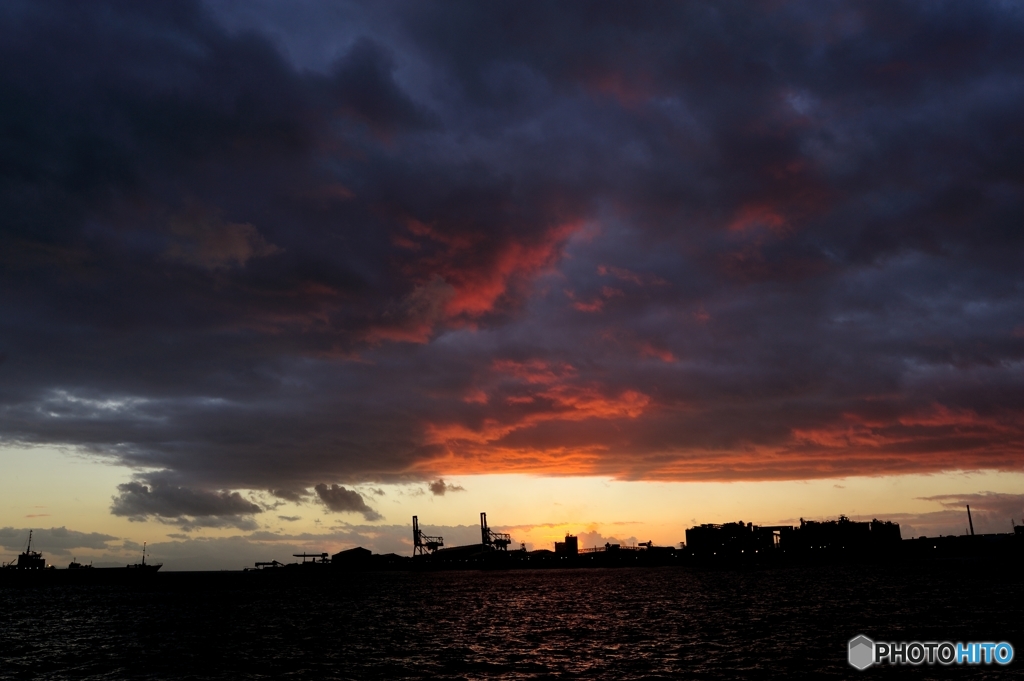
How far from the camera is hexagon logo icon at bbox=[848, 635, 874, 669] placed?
2140 inches

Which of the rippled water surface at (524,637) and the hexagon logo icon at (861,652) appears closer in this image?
the hexagon logo icon at (861,652)

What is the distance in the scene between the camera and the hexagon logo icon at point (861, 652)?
54344 mm

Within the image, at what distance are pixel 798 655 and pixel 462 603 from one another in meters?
85.2

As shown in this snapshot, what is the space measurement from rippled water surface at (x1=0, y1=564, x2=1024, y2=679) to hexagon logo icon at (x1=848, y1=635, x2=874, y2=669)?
1001mm

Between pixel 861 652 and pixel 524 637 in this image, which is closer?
pixel 861 652

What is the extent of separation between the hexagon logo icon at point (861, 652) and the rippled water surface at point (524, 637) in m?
1.00

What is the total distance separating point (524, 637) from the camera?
254 feet

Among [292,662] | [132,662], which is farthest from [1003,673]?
[132,662]

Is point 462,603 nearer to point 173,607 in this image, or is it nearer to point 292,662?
point 173,607

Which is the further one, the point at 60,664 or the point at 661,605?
the point at 661,605

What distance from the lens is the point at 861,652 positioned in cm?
5922

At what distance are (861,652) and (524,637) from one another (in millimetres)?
34910

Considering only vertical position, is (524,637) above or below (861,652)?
below

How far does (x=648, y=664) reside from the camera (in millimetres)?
57531
